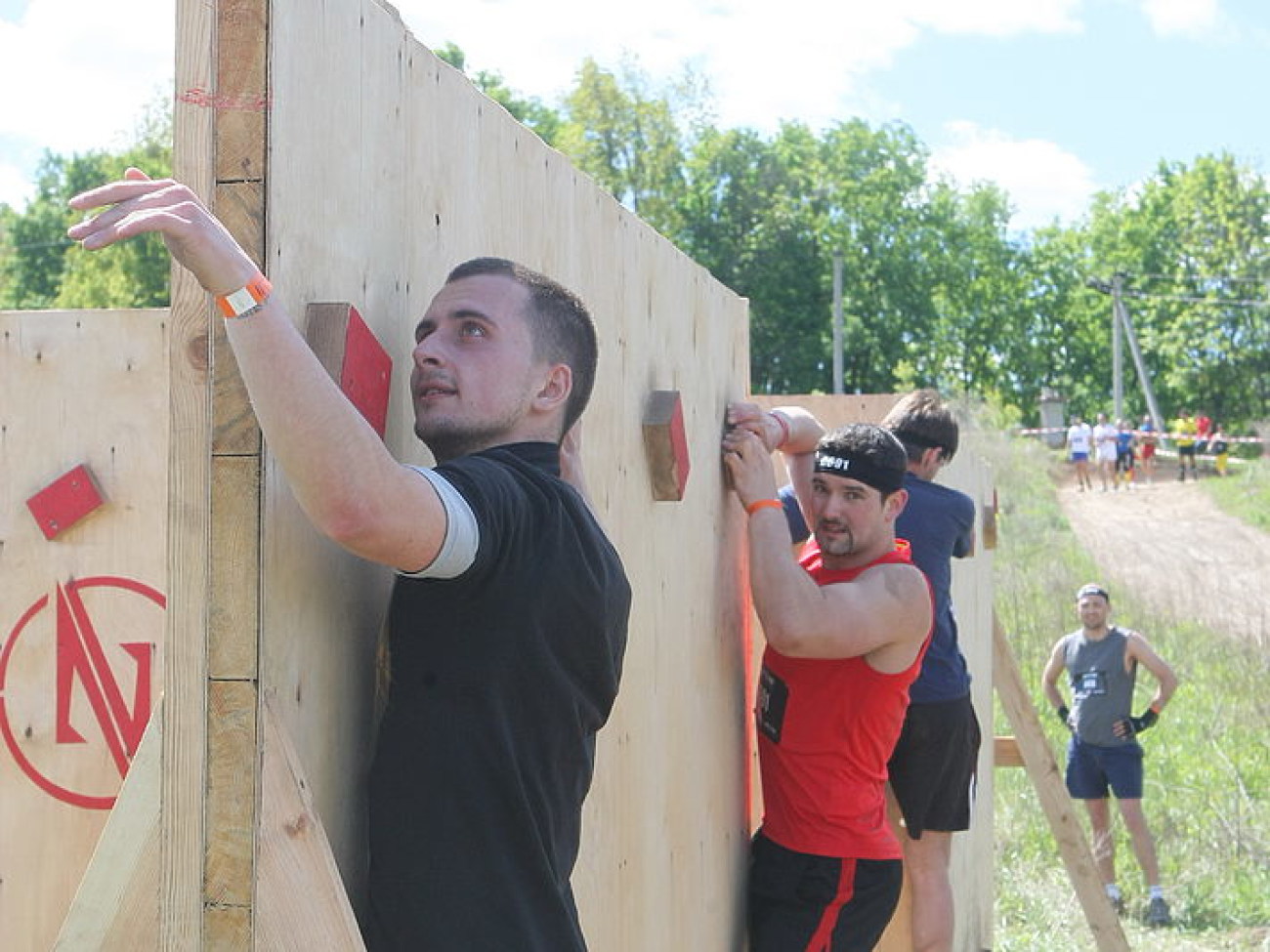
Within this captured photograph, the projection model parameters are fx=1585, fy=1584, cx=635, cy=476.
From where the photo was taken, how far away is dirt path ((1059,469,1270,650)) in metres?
17.9

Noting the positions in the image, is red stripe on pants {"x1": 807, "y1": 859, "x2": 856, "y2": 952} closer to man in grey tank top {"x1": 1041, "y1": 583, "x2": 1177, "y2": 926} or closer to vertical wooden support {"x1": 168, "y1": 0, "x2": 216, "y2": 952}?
vertical wooden support {"x1": 168, "y1": 0, "x2": 216, "y2": 952}

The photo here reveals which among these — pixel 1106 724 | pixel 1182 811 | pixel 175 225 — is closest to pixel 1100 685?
pixel 1106 724

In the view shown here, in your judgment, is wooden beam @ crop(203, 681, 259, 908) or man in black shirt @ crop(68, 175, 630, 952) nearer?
man in black shirt @ crop(68, 175, 630, 952)

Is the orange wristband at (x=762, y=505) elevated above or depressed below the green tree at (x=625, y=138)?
below

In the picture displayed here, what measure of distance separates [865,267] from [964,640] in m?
47.7

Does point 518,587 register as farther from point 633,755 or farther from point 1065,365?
point 1065,365

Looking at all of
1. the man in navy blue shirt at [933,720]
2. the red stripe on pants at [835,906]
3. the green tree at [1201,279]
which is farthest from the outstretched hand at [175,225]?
the green tree at [1201,279]

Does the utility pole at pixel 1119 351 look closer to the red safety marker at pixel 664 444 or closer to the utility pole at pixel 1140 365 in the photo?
the utility pole at pixel 1140 365

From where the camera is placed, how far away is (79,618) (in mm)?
4297

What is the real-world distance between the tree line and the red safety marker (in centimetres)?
4219

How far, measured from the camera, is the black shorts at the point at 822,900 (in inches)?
155

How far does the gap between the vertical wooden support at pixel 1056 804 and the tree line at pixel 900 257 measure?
131 feet

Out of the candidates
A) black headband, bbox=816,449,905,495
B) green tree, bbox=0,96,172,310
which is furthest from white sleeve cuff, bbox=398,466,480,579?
green tree, bbox=0,96,172,310

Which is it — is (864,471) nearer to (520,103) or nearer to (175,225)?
(175,225)
